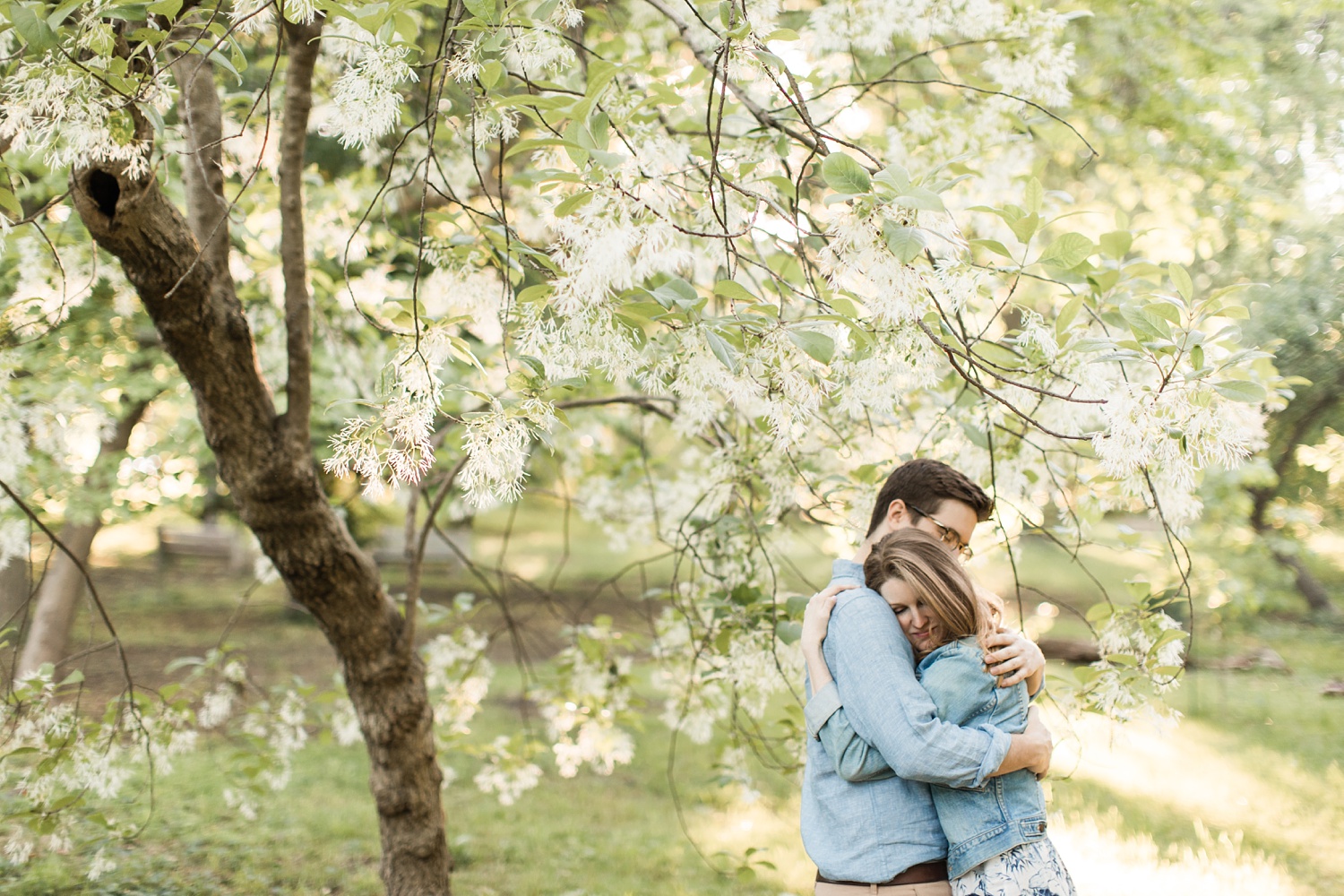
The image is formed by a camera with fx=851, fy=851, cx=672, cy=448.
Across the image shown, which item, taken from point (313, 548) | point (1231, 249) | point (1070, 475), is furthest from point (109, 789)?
point (1231, 249)

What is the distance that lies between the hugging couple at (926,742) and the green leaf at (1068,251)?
0.67 meters

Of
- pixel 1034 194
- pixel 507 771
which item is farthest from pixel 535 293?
pixel 507 771

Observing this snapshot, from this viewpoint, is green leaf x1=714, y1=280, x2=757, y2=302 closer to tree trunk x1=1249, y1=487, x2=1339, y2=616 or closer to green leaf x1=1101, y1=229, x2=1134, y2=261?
green leaf x1=1101, y1=229, x2=1134, y2=261

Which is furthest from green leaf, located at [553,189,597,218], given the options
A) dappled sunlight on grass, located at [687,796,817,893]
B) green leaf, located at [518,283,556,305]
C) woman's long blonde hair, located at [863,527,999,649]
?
dappled sunlight on grass, located at [687,796,817,893]

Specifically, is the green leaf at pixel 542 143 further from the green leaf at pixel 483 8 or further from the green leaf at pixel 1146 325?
the green leaf at pixel 1146 325

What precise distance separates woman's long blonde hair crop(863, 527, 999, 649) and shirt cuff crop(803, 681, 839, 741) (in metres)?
0.20

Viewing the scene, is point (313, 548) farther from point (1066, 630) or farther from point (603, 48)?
point (1066, 630)

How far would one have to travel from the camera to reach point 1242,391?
4.66ft

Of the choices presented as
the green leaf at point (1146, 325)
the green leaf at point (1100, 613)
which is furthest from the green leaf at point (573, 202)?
the green leaf at point (1100, 613)

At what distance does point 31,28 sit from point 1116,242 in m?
2.04

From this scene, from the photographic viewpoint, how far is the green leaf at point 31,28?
1397mm

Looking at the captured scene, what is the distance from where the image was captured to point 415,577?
119 inches

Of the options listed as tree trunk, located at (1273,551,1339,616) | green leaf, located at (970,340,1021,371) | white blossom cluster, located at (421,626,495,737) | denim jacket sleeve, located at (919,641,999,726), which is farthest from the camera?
tree trunk, located at (1273,551,1339,616)

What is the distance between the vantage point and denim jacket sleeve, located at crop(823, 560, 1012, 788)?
1.35 meters
